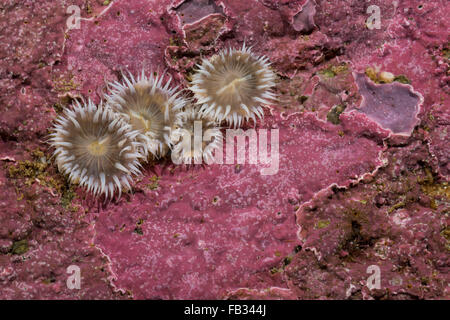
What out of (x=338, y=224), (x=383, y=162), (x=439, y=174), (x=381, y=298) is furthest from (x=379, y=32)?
(x=381, y=298)

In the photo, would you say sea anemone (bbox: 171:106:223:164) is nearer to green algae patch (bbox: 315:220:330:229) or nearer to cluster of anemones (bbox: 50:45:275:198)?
cluster of anemones (bbox: 50:45:275:198)

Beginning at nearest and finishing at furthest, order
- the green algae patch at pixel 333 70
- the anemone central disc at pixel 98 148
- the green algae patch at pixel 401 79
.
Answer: the anemone central disc at pixel 98 148
the green algae patch at pixel 401 79
the green algae patch at pixel 333 70

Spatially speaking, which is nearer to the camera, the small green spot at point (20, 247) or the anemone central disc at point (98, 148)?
the anemone central disc at point (98, 148)

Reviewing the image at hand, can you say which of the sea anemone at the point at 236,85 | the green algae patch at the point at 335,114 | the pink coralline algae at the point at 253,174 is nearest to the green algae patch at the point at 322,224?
the pink coralline algae at the point at 253,174

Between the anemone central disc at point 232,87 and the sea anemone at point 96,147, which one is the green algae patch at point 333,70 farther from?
the sea anemone at point 96,147

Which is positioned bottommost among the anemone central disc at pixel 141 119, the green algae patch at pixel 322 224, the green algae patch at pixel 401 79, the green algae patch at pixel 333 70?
the green algae patch at pixel 322 224

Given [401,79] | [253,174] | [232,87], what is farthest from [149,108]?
[401,79]

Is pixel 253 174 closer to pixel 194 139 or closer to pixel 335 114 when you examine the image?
pixel 194 139
